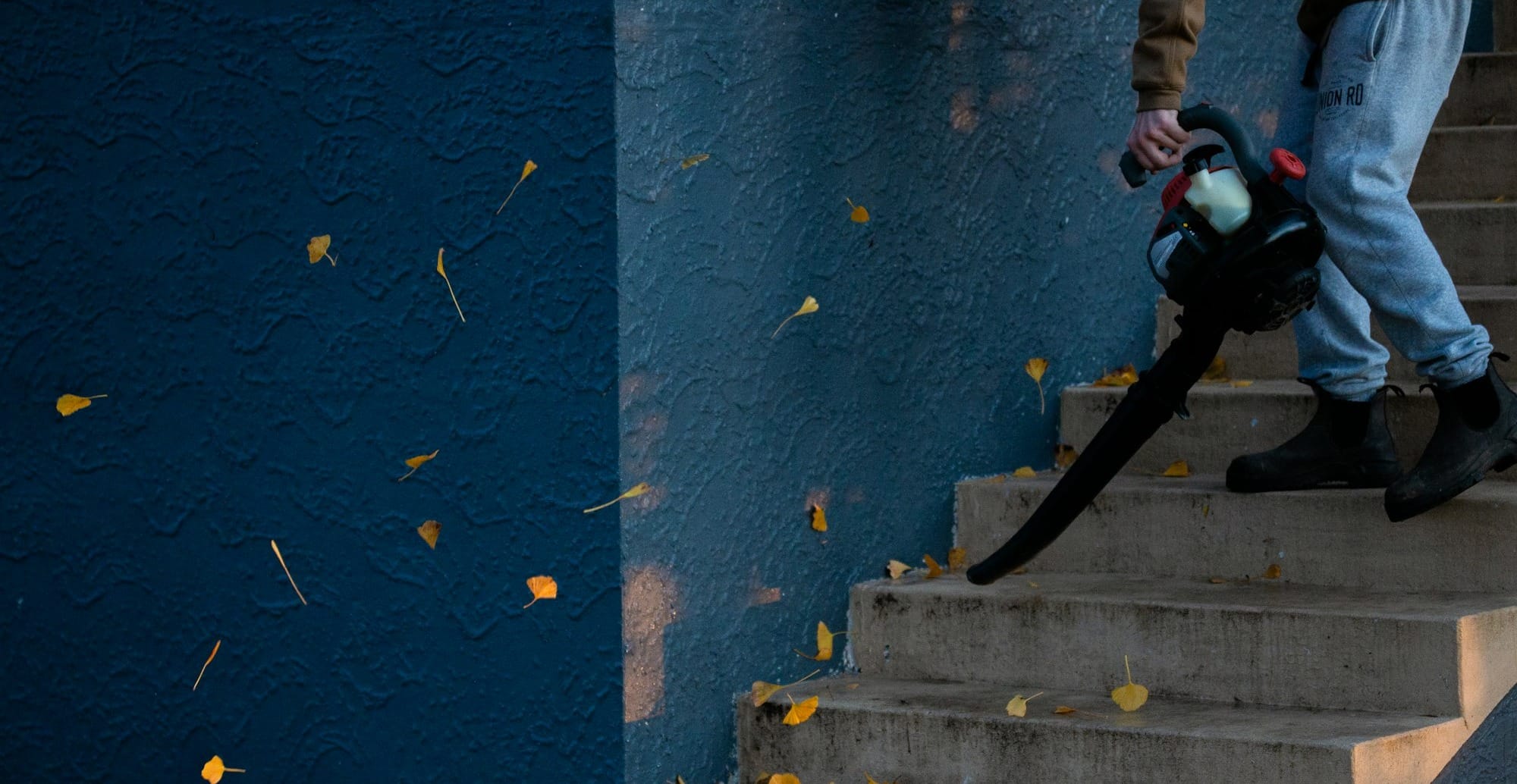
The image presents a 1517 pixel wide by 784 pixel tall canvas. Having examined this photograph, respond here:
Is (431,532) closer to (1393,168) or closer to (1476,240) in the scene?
(1393,168)

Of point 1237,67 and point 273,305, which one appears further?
point 1237,67

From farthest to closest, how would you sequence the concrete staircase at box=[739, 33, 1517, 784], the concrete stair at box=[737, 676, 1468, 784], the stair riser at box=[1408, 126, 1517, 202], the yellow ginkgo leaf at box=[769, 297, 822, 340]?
the stair riser at box=[1408, 126, 1517, 202] < the yellow ginkgo leaf at box=[769, 297, 822, 340] < the concrete staircase at box=[739, 33, 1517, 784] < the concrete stair at box=[737, 676, 1468, 784]

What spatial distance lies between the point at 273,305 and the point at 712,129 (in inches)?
35.1

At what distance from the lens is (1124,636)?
304 centimetres

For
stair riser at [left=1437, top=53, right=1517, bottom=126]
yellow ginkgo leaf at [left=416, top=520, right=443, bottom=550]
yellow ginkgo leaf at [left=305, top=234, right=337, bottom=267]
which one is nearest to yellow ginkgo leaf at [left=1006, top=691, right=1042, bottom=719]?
yellow ginkgo leaf at [left=416, top=520, right=443, bottom=550]

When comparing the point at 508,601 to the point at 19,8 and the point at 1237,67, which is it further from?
the point at 1237,67

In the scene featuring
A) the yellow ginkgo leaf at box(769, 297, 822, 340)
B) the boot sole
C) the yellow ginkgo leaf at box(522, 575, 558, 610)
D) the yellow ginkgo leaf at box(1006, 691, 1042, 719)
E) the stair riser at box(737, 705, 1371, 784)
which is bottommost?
the stair riser at box(737, 705, 1371, 784)

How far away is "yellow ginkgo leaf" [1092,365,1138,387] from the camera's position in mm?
3881

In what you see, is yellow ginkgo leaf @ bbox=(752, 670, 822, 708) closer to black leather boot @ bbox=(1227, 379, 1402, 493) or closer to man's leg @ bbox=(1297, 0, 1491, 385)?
black leather boot @ bbox=(1227, 379, 1402, 493)

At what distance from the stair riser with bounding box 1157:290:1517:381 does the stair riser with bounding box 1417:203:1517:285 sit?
390mm

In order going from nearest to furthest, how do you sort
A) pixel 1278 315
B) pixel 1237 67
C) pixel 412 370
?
pixel 1278 315, pixel 412 370, pixel 1237 67

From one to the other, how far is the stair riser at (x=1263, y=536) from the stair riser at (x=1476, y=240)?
111cm

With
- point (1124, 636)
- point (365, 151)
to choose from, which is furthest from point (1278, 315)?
point (365, 151)

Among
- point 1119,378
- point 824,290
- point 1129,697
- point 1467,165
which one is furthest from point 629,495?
point 1467,165
